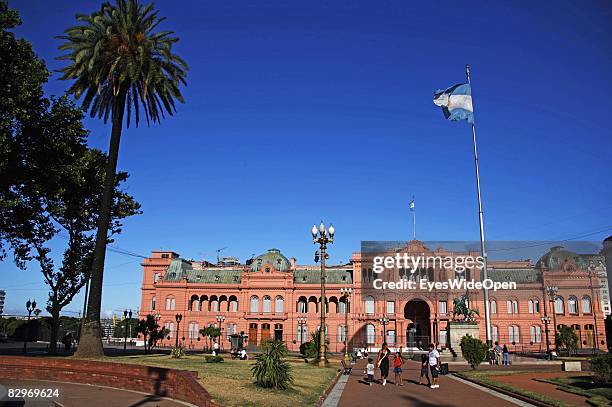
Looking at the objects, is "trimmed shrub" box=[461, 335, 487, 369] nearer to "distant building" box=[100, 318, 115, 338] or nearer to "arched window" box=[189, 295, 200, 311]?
"arched window" box=[189, 295, 200, 311]

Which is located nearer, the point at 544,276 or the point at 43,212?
the point at 43,212

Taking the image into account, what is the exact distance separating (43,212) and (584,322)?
67.6m

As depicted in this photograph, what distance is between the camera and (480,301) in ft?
235

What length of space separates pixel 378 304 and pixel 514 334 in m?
19.0

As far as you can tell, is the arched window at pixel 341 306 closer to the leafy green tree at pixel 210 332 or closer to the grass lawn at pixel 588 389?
the leafy green tree at pixel 210 332

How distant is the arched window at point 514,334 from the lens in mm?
70250

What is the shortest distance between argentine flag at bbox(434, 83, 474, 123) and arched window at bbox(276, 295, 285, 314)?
41.0m

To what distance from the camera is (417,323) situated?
73.6m

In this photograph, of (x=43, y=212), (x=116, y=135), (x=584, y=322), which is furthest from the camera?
(x=584, y=322)

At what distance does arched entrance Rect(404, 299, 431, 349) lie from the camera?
71.5 m

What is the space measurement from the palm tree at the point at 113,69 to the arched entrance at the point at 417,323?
5182 centimetres

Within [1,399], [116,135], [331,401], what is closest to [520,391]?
[331,401]

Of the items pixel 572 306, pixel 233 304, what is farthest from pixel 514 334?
pixel 233 304

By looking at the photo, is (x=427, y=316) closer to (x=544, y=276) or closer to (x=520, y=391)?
(x=544, y=276)
